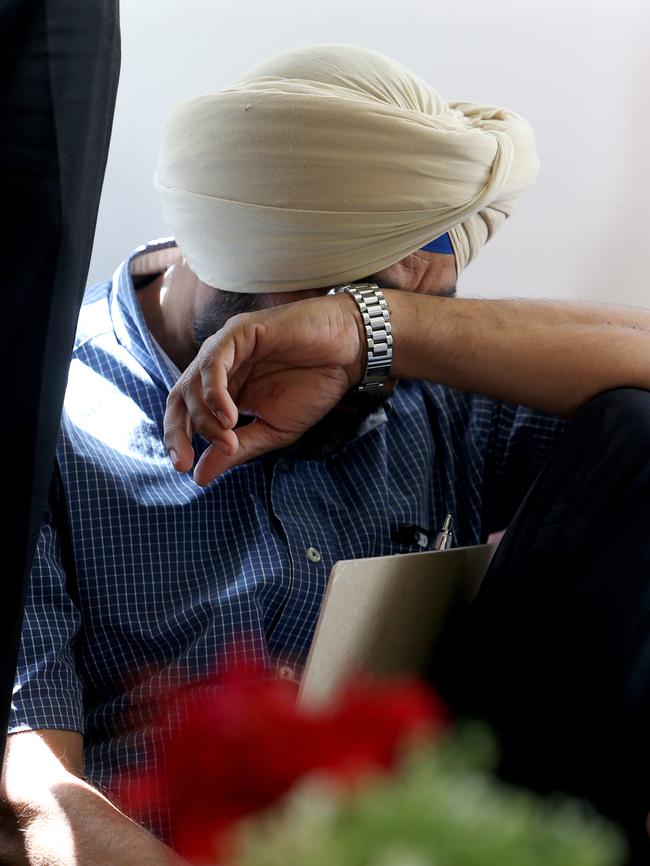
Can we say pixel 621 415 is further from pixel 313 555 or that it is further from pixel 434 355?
pixel 313 555

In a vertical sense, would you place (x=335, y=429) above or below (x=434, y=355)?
below

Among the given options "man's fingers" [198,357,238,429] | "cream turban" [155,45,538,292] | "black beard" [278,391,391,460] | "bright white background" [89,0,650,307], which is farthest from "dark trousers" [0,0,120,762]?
"bright white background" [89,0,650,307]

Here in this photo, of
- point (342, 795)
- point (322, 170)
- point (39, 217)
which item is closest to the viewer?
point (342, 795)

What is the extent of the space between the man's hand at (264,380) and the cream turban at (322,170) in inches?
3.4

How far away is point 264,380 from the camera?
112 centimetres

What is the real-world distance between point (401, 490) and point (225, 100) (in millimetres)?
525

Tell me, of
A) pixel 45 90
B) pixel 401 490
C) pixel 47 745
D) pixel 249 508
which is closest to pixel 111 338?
pixel 249 508

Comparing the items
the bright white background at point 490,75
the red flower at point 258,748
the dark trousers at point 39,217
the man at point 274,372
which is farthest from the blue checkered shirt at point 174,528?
the red flower at point 258,748

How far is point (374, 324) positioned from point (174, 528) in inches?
13.1

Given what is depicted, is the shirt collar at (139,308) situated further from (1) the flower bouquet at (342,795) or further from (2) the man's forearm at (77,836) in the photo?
(1) the flower bouquet at (342,795)

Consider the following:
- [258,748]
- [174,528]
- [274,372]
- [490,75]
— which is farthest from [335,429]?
[258,748]

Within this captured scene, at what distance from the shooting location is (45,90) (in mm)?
465

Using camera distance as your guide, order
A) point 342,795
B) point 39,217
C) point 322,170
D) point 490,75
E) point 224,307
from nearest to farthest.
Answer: point 342,795, point 39,217, point 322,170, point 224,307, point 490,75

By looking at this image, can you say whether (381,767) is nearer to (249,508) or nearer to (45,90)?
(45,90)
